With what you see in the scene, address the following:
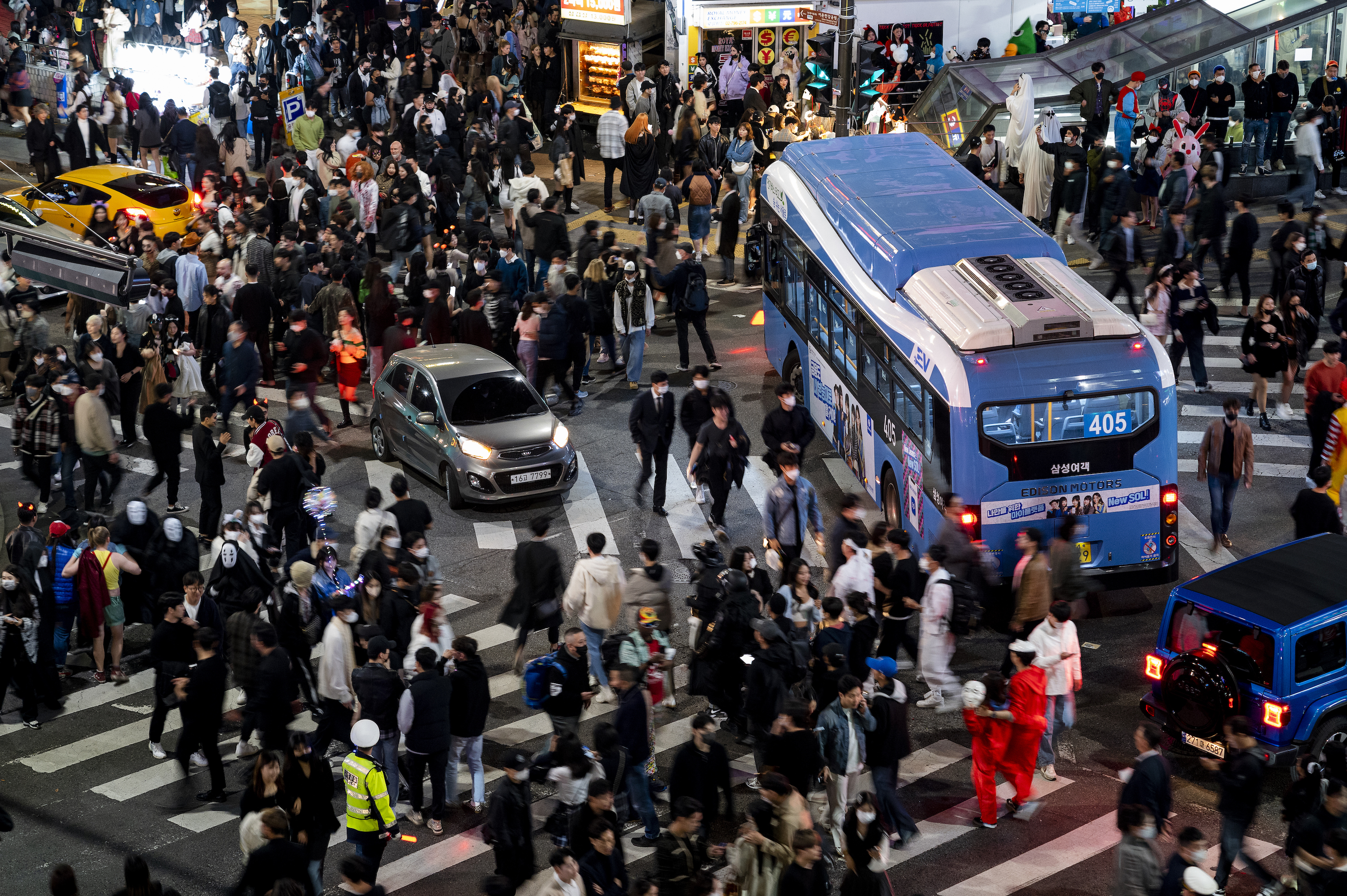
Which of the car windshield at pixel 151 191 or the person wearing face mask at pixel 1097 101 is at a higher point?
the person wearing face mask at pixel 1097 101

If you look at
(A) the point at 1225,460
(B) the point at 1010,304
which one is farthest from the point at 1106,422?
(A) the point at 1225,460

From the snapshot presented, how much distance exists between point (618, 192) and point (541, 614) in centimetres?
1804

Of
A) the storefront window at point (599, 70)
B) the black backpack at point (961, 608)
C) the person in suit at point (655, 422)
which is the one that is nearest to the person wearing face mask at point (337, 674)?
the black backpack at point (961, 608)

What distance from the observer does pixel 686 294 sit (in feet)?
70.1

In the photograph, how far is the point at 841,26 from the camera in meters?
27.8

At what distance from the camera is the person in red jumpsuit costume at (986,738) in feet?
38.3

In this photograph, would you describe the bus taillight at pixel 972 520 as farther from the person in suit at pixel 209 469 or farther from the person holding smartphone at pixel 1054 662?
the person in suit at pixel 209 469

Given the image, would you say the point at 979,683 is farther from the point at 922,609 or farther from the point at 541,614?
the point at 541,614

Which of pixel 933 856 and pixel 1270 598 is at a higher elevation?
pixel 1270 598

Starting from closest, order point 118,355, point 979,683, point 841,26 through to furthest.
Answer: point 979,683
point 118,355
point 841,26

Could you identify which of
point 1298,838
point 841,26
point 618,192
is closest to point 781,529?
point 1298,838

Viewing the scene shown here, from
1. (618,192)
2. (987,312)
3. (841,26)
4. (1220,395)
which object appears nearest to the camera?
(987,312)

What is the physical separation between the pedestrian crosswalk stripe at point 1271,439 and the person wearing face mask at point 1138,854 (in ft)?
33.9

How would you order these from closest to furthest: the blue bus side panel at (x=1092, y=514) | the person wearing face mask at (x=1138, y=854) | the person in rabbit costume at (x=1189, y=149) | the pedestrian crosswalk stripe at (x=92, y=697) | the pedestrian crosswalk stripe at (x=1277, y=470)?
the person wearing face mask at (x=1138, y=854)
the pedestrian crosswalk stripe at (x=92, y=697)
the blue bus side panel at (x=1092, y=514)
the pedestrian crosswalk stripe at (x=1277, y=470)
the person in rabbit costume at (x=1189, y=149)
